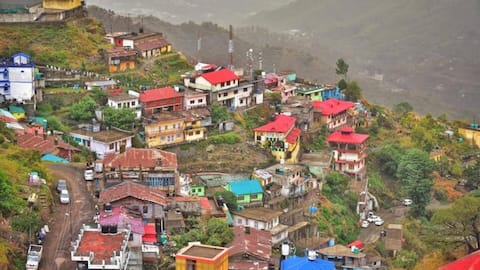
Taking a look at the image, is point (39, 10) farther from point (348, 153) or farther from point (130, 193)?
point (130, 193)

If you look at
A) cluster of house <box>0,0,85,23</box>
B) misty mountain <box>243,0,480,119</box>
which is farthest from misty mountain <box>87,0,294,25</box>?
cluster of house <box>0,0,85,23</box>

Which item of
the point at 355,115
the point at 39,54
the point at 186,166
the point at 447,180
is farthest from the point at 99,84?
the point at 447,180

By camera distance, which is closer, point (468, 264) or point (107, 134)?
point (468, 264)

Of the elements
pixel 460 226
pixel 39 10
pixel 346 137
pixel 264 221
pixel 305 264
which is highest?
pixel 39 10

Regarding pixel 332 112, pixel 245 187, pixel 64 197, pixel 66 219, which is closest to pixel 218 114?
pixel 245 187

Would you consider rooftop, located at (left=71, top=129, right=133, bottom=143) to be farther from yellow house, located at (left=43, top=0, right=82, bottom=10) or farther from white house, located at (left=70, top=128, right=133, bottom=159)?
yellow house, located at (left=43, top=0, right=82, bottom=10)

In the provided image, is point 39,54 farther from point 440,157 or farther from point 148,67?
point 440,157
